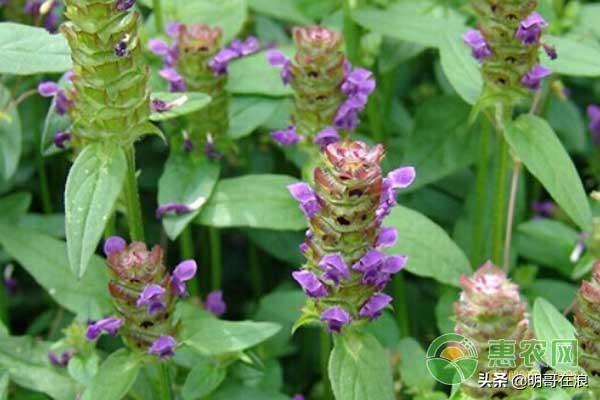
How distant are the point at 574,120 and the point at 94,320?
6.77ft

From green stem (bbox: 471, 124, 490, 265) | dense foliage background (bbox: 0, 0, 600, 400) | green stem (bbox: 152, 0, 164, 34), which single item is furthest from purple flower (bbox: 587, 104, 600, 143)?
green stem (bbox: 152, 0, 164, 34)

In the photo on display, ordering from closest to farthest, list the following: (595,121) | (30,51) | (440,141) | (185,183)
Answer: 1. (30,51)
2. (185,183)
3. (440,141)
4. (595,121)

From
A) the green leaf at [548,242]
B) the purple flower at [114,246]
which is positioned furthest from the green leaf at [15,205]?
the green leaf at [548,242]

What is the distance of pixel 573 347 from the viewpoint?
7.96 feet

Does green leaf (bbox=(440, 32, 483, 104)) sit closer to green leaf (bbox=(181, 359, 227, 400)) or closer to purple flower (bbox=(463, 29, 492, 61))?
purple flower (bbox=(463, 29, 492, 61))

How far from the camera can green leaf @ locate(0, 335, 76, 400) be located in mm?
2738

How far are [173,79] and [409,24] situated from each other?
786 millimetres

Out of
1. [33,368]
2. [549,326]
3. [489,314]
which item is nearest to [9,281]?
[33,368]

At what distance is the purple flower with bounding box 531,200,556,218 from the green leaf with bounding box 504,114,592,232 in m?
0.93

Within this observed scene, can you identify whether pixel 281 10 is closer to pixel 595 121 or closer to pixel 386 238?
pixel 595 121

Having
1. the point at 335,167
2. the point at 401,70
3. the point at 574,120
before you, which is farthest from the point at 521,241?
the point at 335,167

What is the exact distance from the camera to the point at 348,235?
2395mm

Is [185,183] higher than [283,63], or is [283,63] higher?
[283,63]

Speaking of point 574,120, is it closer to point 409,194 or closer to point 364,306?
point 409,194
